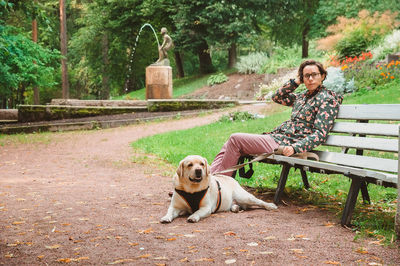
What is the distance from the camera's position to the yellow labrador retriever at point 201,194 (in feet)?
13.7

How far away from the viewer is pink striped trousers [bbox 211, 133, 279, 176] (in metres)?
4.90

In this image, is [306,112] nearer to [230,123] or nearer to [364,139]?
[364,139]

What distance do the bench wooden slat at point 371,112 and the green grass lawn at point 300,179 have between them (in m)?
1.03

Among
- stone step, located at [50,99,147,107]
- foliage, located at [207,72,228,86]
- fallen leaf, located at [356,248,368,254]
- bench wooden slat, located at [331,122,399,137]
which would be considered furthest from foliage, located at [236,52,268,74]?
fallen leaf, located at [356,248,368,254]

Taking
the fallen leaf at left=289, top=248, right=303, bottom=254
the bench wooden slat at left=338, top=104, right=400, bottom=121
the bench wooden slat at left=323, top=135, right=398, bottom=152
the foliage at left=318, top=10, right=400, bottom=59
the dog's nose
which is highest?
the foliage at left=318, top=10, right=400, bottom=59

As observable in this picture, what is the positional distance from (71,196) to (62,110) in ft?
43.2

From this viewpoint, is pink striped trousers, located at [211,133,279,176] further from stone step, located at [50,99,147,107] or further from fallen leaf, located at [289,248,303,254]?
stone step, located at [50,99,147,107]

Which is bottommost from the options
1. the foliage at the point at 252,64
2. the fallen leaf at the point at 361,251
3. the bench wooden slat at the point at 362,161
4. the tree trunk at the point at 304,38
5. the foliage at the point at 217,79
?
the fallen leaf at the point at 361,251

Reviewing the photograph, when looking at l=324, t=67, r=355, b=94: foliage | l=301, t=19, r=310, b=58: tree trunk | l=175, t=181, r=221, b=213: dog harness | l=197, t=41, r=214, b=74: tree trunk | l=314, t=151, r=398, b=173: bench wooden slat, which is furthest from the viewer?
l=301, t=19, r=310, b=58: tree trunk

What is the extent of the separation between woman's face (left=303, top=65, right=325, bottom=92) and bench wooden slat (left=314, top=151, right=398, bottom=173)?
2.72ft

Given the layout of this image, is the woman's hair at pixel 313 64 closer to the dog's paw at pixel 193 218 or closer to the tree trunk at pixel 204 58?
the dog's paw at pixel 193 218

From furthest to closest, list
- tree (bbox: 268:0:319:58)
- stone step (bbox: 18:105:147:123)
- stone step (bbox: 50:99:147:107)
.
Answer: tree (bbox: 268:0:319:58), stone step (bbox: 50:99:147:107), stone step (bbox: 18:105:147:123)

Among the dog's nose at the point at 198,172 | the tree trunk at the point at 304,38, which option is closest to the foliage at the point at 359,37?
the tree trunk at the point at 304,38

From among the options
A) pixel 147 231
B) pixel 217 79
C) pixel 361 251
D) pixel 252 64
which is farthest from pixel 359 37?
pixel 147 231
